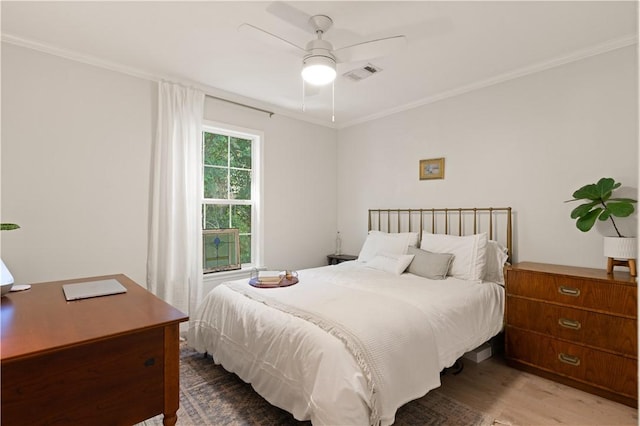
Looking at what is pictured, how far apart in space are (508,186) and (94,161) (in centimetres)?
376

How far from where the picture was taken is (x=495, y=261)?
9.60 feet

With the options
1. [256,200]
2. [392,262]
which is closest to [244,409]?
[392,262]

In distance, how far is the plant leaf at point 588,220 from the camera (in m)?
2.34

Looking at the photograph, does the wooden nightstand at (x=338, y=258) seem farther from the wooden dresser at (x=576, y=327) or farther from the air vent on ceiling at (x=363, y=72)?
the air vent on ceiling at (x=363, y=72)

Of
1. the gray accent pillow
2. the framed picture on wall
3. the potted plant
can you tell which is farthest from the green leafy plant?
the framed picture on wall

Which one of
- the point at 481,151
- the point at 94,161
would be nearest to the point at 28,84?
the point at 94,161

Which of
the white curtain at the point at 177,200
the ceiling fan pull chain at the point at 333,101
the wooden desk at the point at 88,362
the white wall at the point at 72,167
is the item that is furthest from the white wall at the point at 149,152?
the wooden desk at the point at 88,362

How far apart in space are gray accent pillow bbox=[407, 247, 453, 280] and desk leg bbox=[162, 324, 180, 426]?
2234 mm

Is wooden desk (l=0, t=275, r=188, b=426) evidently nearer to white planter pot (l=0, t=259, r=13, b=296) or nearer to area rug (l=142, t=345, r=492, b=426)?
white planter pot (l=0, t=259, r=13, b=296)

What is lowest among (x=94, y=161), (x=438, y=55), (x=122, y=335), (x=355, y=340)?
(x=355, y=340)

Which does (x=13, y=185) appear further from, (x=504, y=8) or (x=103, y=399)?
(x=504, y=8)

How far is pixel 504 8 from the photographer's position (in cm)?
204

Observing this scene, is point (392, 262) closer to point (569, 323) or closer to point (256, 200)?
point (569, 323)

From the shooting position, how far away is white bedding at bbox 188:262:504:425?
1542mm
